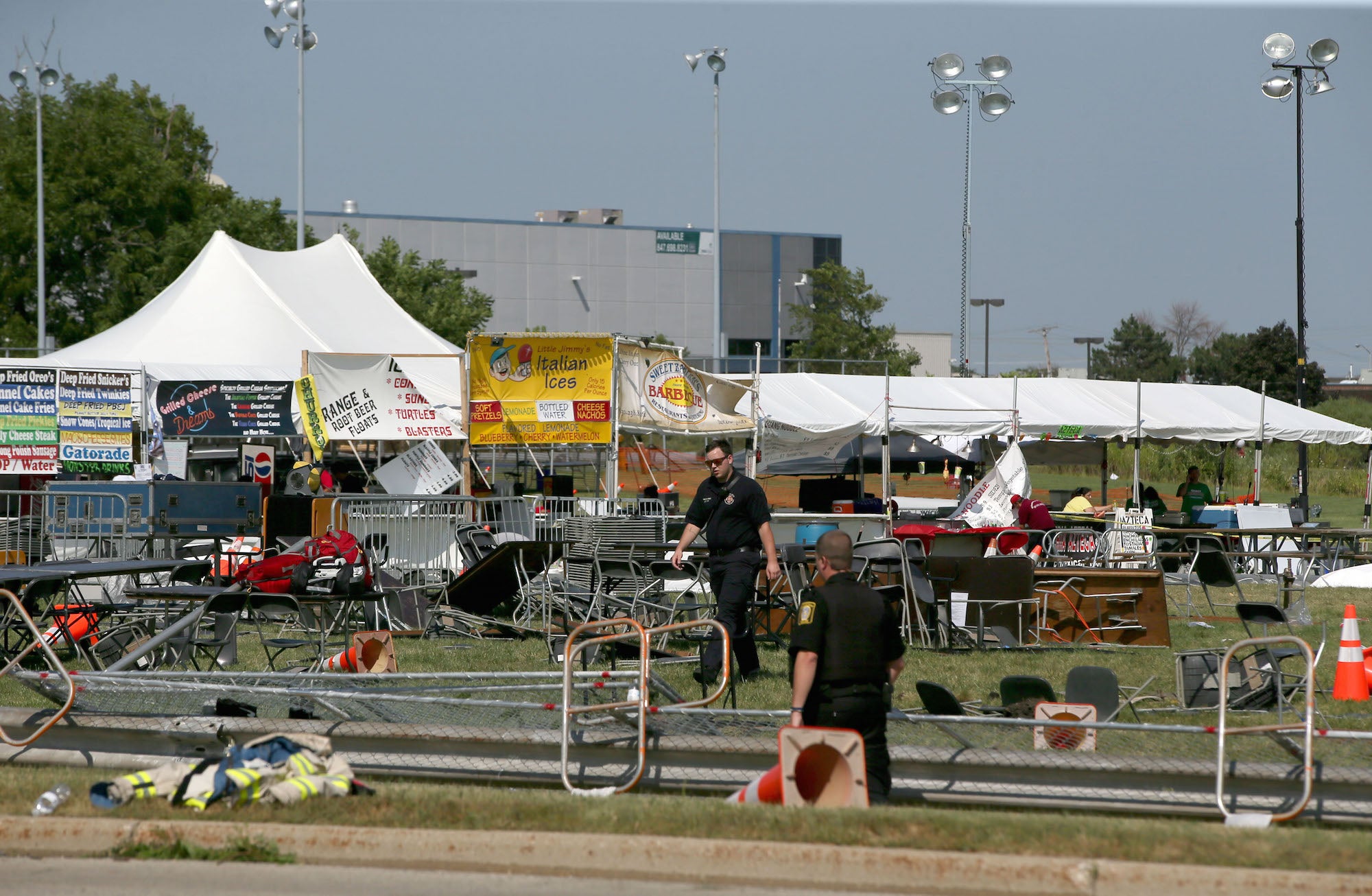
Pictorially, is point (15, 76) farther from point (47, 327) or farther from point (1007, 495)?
point (1007, 495)

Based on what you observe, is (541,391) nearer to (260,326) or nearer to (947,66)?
(260,326)

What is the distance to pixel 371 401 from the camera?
58.3 feet

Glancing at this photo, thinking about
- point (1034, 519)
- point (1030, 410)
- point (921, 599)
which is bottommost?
point (921, 599)

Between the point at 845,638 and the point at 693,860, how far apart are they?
1.25 metres

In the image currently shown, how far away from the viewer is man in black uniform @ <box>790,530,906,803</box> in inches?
235

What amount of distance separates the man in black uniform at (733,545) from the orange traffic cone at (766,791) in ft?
11.4

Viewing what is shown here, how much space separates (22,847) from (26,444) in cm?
1176

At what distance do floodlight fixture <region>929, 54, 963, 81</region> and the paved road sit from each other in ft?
80.9

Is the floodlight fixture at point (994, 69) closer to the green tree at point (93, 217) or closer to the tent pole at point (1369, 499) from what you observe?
the tent pole at point (1369, 499)

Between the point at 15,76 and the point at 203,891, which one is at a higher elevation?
the point at 15,76

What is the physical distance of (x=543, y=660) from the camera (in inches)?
426

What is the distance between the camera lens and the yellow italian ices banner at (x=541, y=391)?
52.0 feet

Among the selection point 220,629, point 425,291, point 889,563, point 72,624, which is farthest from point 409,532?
point 425,291

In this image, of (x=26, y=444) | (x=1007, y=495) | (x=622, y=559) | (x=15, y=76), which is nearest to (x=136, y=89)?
(x=15, y=76)
